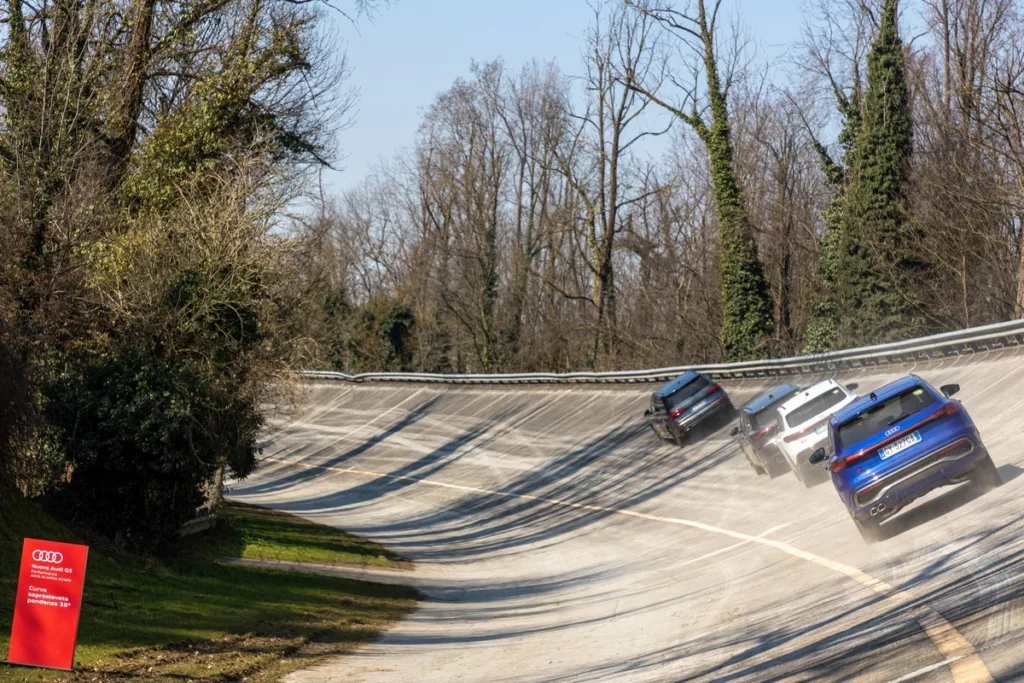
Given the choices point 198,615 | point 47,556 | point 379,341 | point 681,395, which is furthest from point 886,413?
point 379,341

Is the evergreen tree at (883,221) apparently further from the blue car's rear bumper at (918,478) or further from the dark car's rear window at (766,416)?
the blue car's rear bumper at (918,478)

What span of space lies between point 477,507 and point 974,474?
811 inches

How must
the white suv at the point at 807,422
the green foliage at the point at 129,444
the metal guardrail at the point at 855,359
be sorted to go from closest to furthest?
the green foliage at the point at 129,444 < the white suv at the point at 807,422 < the metal guardrail at the point at 855,359

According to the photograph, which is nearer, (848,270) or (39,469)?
(39,469)

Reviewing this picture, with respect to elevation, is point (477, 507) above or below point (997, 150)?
below

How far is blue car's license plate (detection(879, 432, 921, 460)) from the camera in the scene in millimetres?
15008

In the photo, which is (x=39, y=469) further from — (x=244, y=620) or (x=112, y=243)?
(x=112, y=243)

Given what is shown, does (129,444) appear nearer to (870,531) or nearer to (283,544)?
(283,544)

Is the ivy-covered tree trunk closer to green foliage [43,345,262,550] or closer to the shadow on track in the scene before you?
the shadow on track

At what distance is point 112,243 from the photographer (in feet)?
76.9

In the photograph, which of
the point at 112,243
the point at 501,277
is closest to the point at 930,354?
the point at 112,243

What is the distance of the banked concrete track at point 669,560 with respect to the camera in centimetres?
1107

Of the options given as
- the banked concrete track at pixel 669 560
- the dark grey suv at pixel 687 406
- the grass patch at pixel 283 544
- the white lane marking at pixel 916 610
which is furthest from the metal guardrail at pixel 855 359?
the white lane marking at pixel 916 610

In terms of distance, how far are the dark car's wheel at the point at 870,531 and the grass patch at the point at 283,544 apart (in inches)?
436
